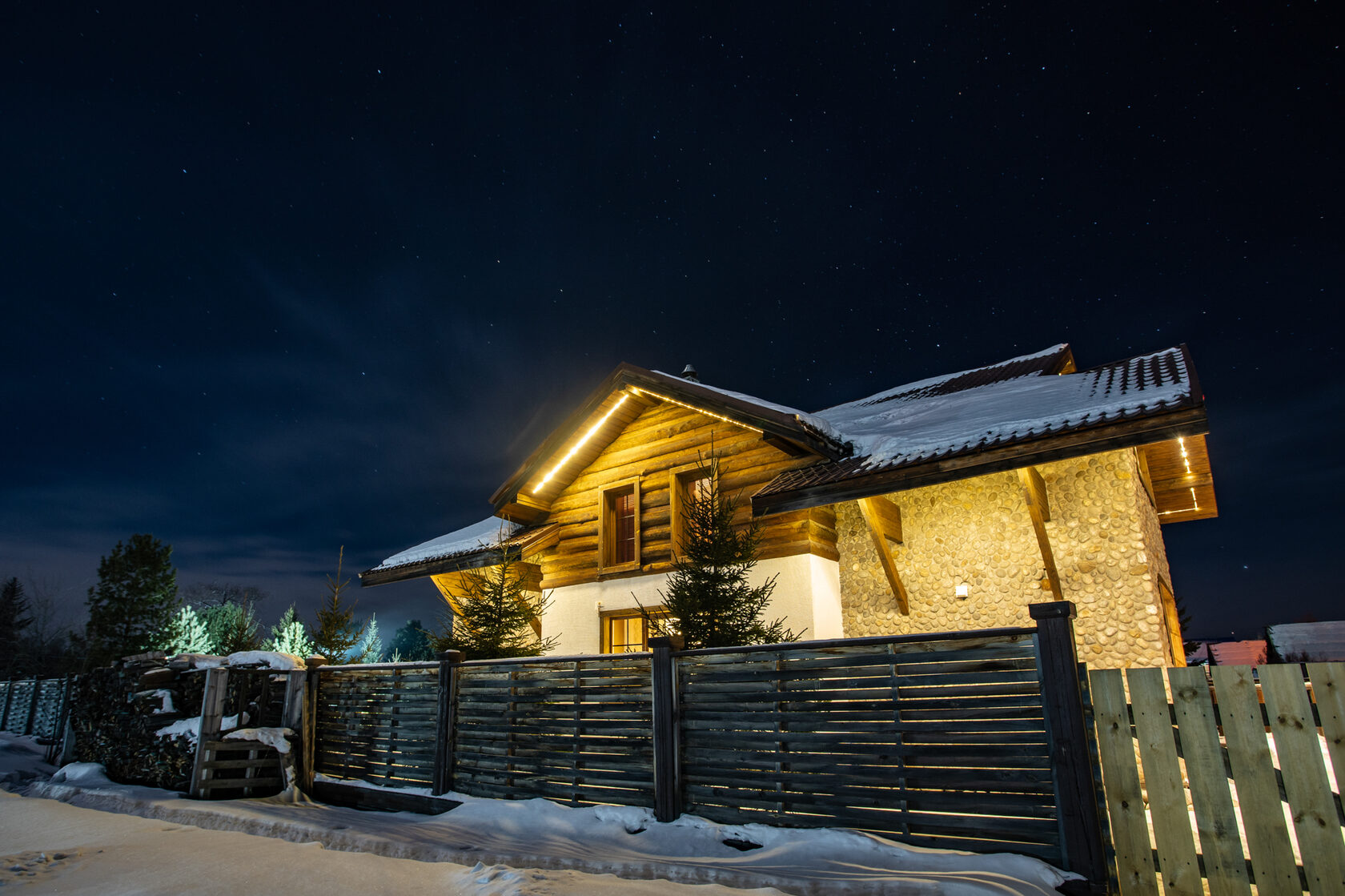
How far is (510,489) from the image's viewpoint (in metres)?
13.5

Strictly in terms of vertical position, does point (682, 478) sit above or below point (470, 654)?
above

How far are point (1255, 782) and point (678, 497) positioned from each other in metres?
8.91

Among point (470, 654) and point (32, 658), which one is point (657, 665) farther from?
point (32, 658)

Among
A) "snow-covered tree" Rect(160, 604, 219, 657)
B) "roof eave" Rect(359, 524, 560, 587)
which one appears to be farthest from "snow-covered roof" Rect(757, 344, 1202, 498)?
"snow-covered tree" Rect(160, 604, 219, 657)

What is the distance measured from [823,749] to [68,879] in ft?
19.2

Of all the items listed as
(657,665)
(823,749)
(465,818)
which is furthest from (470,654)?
(823,749)

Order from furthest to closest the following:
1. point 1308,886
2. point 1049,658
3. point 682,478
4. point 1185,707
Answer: point 682,478
point 1049,658
point 1185,707
point 1308,886

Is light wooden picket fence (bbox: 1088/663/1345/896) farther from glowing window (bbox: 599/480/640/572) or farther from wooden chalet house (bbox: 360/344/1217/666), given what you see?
glowing window (bbox: 599/480/640/572)

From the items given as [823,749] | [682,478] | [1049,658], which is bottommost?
[823,749]

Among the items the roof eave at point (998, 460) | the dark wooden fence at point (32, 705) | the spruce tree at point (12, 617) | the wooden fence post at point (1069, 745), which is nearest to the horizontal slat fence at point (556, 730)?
the wooden fence post at point (1069, 745)

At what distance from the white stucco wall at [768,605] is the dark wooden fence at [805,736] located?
409cm

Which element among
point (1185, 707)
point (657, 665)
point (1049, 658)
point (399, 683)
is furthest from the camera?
point (399, 683)

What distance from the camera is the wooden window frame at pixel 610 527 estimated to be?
12609 mm

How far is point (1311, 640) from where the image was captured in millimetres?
40594
